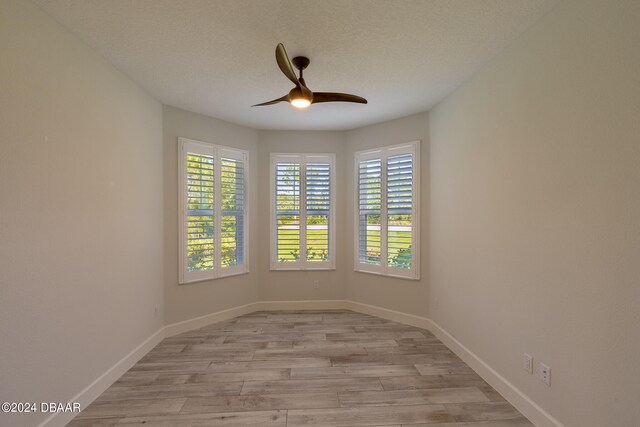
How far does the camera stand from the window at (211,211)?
354cm

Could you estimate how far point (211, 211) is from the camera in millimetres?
3746

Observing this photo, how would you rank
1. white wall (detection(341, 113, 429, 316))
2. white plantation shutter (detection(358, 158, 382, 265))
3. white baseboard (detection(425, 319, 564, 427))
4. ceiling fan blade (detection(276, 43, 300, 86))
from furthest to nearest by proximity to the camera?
white plantation shutter (detection(358, 158, 382, 265)), white wall (detection(341, 113, 429, 316)), white baseboard (detection(425, 319, 564, 427)), ceiling fan blade (detection(276, 43, 300, 86))

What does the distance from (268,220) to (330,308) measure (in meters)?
1.64

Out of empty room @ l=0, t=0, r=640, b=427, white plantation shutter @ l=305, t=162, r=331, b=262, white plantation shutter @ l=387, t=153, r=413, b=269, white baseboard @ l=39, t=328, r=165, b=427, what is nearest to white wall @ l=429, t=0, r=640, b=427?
empty room @ l=0, t=0, r=640, b=427

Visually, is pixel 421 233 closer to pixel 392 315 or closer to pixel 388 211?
pixel 388 211

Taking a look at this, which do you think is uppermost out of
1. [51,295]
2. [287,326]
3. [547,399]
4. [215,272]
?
[51,295]

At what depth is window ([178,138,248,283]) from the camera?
354cm

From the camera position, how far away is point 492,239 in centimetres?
242

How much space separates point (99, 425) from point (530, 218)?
3.27 meters

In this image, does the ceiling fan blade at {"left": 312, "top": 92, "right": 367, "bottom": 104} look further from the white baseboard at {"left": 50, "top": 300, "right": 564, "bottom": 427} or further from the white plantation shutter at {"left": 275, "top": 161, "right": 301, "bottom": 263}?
the white baseboard at {"left": 50, "top": 300, "right": 564, "bottom": 427}

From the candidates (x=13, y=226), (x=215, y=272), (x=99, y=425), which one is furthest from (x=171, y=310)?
(x=13, y=226)

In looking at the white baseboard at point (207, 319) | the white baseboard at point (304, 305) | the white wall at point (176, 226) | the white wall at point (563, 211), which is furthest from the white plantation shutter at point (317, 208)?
the white wall at point (563, 211)

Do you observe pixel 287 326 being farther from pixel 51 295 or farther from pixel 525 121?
pixel 525 121

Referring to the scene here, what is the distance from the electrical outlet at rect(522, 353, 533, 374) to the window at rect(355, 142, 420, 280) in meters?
1.66
